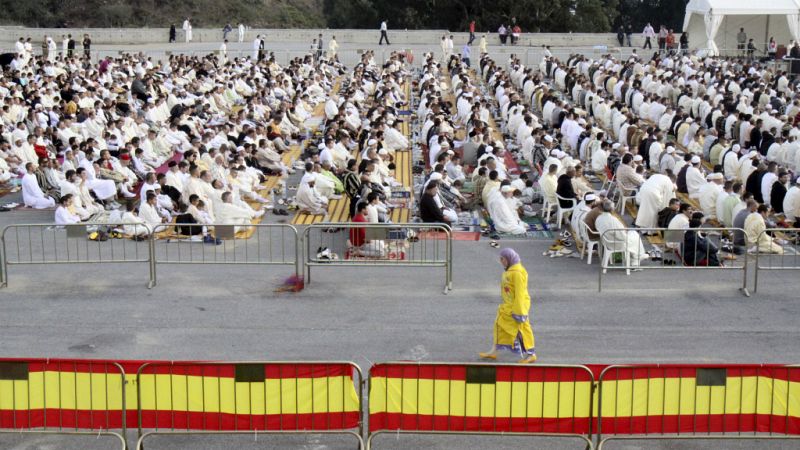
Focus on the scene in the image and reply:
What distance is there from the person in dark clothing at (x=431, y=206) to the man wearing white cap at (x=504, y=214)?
31.9 inches

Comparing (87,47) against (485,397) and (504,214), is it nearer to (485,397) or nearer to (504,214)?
(504,214)

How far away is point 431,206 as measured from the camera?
55.2 feet

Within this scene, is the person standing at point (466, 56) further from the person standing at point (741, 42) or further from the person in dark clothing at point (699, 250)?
the person in dark clothing at point (699, 250)

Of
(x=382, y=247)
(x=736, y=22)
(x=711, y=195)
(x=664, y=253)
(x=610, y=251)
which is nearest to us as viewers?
(x=610, y=251)

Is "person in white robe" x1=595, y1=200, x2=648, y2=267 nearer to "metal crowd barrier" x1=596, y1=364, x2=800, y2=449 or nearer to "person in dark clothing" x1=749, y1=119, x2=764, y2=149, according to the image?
"metal crowd barrier" x1=596, y1=364, x2=800, y2=449

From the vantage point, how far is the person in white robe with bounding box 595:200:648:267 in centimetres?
1413

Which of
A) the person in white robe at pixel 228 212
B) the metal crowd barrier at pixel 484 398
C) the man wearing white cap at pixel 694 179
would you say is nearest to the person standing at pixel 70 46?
the person in white robe at pixel 228 212

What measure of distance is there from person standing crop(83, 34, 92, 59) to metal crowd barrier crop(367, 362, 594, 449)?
36782 millimetres

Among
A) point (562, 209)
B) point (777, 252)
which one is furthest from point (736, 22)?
point (777, 252)

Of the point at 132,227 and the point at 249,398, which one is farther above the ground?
the point at 132,227

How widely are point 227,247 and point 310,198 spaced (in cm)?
281

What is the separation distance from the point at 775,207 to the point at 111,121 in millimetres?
14091

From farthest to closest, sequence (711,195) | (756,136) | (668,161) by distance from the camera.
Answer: (756,136) < (668,161) < (711,195)

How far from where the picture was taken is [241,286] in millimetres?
13750
